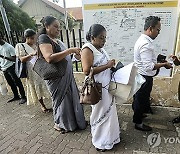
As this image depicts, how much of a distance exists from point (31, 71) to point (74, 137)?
161 centimetres

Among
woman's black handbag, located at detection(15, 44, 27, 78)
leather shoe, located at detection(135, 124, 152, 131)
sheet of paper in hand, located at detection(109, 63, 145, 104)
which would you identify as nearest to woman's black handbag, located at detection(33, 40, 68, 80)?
Answer: sheet of paper in hand, located at detection(109, 63, 145, 104)

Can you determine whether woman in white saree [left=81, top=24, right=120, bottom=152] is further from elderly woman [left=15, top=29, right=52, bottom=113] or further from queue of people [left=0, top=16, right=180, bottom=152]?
elderly woman [left=15, top=29, right=52, bottom=113]

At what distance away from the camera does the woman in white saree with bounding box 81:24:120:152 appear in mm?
2268

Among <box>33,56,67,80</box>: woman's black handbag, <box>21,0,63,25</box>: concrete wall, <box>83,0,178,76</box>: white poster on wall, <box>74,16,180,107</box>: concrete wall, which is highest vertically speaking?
<box>21,0,63,25</box>: concrete wall

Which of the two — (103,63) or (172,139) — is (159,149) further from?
(103,63)

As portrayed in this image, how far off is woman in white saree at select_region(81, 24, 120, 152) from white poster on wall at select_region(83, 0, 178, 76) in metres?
1.20

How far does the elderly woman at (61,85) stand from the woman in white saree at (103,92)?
284mm

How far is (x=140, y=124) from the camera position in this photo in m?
3.04

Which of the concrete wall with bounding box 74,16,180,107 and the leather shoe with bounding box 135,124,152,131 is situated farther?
the concrete wall with bounding box 74,16,180,107

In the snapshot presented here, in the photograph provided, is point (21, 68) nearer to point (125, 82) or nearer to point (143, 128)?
point (125, 82)

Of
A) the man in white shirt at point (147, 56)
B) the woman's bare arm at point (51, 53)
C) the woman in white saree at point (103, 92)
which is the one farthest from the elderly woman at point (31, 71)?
the man in white shirt at point (147, 56)

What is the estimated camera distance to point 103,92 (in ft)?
8.01

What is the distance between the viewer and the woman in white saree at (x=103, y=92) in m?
2.27

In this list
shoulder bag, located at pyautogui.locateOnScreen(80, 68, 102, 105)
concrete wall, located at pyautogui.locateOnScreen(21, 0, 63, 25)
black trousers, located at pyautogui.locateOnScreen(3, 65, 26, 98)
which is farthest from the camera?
concrete wall, located at pyautogui.locateOnScreen(21, 0, 63, 25)
